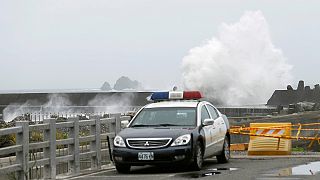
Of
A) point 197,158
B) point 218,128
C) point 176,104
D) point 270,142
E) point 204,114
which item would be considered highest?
point 176,104

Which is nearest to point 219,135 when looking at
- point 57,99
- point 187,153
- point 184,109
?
point 184,109

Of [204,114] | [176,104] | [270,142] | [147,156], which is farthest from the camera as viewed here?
[270,142]

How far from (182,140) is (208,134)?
59.8 inches

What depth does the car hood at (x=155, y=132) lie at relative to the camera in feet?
48.1

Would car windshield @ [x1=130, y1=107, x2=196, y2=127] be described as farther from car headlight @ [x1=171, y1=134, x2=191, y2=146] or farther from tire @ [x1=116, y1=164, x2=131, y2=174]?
tire @ [x1=116, y1=164, x2=131, y2=174]

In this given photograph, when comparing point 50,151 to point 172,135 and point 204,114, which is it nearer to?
point 172,135

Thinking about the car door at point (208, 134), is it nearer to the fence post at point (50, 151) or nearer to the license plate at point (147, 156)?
the license plate at point (147, 156)

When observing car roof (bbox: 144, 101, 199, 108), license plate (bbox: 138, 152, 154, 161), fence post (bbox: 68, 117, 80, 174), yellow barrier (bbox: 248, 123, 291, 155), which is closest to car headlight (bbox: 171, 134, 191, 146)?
license plate (bbox: 138, 152, 154, 161)

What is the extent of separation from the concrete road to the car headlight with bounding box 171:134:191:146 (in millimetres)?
650

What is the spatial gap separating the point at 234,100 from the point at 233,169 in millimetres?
45065

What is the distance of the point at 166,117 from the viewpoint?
1597 cm

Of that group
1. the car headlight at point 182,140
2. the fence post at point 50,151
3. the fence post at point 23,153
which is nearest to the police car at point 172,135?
the car headlight at point 182,140

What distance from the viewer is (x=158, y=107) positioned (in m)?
16.4

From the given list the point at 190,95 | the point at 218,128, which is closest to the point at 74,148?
the point at 190,95
